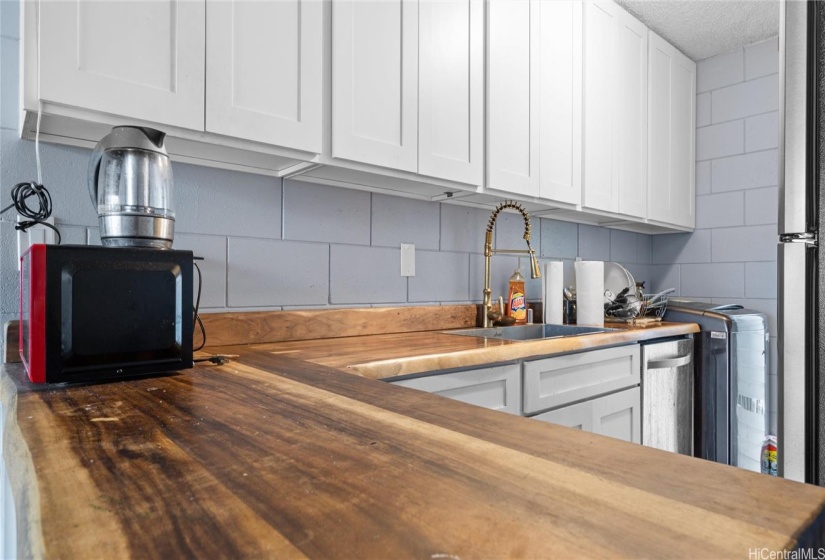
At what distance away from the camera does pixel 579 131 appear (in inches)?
85.8

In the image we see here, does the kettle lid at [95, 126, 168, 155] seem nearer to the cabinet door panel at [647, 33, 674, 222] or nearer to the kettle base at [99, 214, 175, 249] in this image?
the kettle base at [99, 214, 175, 249]

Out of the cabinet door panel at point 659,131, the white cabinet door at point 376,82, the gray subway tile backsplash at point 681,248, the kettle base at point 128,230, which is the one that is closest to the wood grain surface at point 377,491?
the kettle base at point 128,230

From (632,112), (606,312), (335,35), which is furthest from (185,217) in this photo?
(632,112)

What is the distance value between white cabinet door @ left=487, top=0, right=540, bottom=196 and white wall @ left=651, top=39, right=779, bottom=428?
1634 millimetres

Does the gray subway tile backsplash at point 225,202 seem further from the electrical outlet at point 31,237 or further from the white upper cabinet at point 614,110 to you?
the white upper cabinet at point 614,110

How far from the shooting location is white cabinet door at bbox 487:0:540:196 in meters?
1.77

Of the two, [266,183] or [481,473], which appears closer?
[481,473]

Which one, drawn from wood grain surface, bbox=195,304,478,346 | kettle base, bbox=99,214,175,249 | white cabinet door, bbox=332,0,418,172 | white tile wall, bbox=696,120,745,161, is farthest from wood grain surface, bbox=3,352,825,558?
white tile wall, bbox=696,120,745,161

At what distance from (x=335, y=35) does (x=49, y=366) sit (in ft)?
3.49

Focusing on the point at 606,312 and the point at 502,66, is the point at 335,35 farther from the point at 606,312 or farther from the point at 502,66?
the point at 606,312

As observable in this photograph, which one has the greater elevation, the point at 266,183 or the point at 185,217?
the point at 266,183

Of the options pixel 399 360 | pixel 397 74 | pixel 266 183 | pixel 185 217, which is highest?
pixel 397 74

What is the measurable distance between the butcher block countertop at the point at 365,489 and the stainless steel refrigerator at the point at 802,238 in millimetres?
399

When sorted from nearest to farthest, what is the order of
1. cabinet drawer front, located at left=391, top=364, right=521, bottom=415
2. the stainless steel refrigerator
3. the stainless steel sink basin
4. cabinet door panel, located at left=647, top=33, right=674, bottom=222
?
the stainless steel refrigerator
cabinet drawer front, located at left=391, top=364, right=521, bottom=415
the stainless steel sink basin
cabinet door panel, located at left=647, top=33, right=674, bottom=222
